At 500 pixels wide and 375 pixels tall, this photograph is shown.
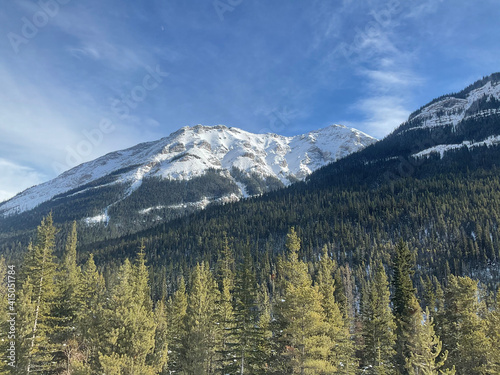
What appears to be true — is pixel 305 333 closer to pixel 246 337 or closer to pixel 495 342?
pixel 246 337

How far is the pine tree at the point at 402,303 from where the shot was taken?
2909 centimetres

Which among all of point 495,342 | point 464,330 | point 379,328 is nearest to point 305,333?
point 495,342

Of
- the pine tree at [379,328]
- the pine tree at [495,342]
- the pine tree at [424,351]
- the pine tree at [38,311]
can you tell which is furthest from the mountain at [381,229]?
the pine tree at [424,351]

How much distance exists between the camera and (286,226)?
560ft

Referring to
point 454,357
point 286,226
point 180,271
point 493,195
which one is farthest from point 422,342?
point 493,195

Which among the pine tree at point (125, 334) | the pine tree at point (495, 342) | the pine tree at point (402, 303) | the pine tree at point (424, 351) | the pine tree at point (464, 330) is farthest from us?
the pine tree at point (402, 303)

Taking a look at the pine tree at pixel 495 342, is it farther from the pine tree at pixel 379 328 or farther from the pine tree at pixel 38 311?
the pine tree at pixel 38 311

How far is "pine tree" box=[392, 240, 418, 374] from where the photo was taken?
2909 cm

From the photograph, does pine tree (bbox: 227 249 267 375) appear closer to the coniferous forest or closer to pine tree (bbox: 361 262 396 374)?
the coniferous forest

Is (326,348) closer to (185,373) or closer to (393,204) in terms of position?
(185,373)

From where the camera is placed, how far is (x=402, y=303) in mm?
31859

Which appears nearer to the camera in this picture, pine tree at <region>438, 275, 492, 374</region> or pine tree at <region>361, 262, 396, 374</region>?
pine tree at <region>438, 275, 492, 374</region>

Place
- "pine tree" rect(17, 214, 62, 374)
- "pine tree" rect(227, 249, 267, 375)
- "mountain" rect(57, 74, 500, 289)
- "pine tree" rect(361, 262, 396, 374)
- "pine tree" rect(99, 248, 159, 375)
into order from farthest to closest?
"mountain" rect(57, 74, 500, 289), "pine tree" rect(361, 262, 396, 374), "pine tree" rect(227, 249, 267, 375), "pine tree" rect(17, 214, 62, 374), "pine tree" rect(99, 248, 159, 375)

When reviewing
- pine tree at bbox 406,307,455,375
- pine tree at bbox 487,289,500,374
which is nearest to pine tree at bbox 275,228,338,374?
pine tree at bbox 406,307,455,375
